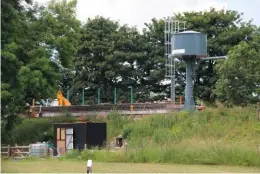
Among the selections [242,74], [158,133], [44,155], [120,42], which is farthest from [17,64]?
[120,42]

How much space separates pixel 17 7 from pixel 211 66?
31.2 metres

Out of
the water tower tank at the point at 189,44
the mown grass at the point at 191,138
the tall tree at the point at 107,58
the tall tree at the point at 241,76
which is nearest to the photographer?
the mown grass at the point at 191,138

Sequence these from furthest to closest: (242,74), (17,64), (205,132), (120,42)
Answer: (120,42) < (242,74) < (205,132) < (17,64)

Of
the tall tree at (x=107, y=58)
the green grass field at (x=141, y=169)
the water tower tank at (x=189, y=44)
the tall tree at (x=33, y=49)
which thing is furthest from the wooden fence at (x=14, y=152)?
the tall tree at (x=107, y=58)

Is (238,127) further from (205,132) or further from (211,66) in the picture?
(211,66)

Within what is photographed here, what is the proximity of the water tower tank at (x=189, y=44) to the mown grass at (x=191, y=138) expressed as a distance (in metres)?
6.92

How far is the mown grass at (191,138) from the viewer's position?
2477cm

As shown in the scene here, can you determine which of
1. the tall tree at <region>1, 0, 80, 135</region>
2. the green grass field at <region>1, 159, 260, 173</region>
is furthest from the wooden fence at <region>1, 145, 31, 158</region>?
the green grass field at <region>1, 159, 260, 173</region>

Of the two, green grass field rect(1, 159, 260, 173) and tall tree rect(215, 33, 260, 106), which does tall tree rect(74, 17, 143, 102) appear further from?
green grass field rect(1, 159, 260, 173)

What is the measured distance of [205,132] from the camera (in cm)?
3288

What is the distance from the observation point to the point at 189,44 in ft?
138

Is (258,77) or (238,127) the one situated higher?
(258,77)

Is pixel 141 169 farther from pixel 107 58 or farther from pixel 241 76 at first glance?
pixel 107 58

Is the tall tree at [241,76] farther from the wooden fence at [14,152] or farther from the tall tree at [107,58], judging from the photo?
the wooden fence at [14,152]
